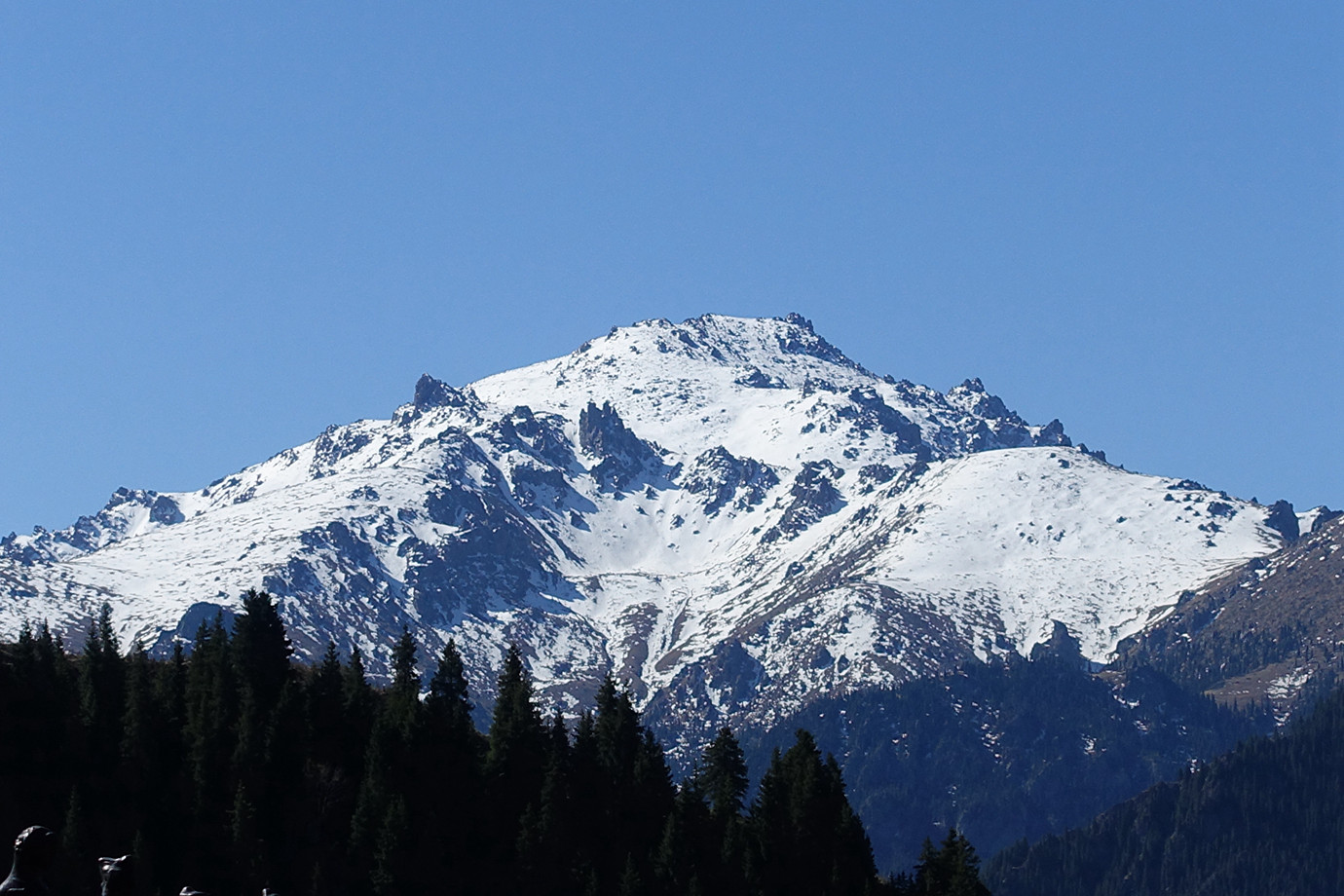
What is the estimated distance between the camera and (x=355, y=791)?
13800 centimetres

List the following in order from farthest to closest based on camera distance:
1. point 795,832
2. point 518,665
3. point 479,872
A: point 518,665 → point 795,832 → point 479,872

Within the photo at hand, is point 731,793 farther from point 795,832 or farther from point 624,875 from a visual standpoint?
point 624,875

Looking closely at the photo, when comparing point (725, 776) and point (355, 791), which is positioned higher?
point (725, 776)

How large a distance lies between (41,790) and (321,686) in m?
23.4

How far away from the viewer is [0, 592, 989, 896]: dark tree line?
130875 mm

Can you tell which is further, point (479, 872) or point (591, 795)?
point (591, 795)

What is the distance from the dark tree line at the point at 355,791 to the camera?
5153 inches

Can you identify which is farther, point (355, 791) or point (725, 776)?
point (725, 776)

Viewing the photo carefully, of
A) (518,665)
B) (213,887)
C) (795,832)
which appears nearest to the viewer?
(213,887)

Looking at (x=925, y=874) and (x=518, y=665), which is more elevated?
(x=518, y=665)

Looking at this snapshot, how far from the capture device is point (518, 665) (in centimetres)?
15962

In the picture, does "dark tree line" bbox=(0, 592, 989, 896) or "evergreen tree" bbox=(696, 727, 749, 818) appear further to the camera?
"evergreen tree" bbox=(696, 727, 749, 818)

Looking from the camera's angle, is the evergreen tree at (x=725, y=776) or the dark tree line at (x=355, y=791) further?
the evergreen tree at (x=725, y=776)

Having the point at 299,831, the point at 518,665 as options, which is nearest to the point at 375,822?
the point at 299,831
